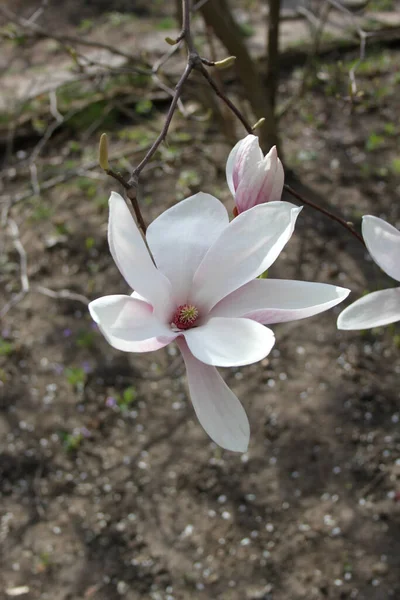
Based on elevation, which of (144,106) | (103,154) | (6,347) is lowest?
(6,347)

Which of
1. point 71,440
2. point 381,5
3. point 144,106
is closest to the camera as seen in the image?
point 71,440

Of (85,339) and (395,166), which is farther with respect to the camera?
(395,166)

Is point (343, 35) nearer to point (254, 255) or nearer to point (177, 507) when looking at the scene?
point (177, 507)

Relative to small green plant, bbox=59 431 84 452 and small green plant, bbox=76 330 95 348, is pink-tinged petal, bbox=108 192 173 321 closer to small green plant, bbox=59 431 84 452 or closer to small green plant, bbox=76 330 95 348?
small green plant, bbox=59 431 84 452

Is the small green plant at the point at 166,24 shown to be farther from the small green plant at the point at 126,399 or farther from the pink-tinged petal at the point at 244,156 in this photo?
the pink-tinged petal at the point at 244,156

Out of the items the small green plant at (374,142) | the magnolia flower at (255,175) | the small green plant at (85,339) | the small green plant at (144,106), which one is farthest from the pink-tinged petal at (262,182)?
the small green plant at (144,106)

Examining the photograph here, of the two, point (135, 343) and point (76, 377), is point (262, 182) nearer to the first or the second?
point (135, 343)

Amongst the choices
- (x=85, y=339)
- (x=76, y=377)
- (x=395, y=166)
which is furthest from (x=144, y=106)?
(x=76, y=377)
